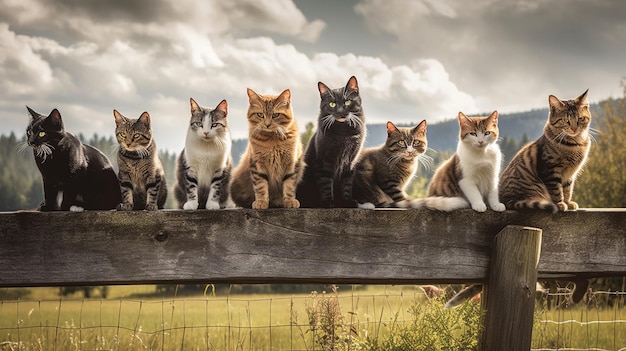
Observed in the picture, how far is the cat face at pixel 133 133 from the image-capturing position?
2928mm

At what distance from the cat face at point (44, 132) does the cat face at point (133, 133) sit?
274 millimetres

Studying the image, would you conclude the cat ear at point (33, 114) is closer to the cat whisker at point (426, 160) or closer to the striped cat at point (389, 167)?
the striped cat at point (389, 167)

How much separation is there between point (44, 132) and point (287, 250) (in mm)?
1400

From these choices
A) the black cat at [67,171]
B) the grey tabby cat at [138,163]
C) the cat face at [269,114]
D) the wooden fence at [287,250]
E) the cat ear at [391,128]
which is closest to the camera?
the wooden fence at [287,250]

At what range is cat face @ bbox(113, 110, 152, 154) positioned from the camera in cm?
293

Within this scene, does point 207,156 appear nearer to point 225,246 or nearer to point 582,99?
point 225,246

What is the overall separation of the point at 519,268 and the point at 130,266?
1695mm

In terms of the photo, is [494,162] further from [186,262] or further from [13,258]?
[13,258]

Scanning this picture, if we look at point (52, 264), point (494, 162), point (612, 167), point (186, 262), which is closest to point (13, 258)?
point (52, 264)

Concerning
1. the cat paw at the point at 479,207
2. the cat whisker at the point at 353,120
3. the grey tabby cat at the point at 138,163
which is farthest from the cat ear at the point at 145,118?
the cat paw at the point at 479,207

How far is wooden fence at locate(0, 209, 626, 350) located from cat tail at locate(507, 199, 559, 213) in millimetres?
179

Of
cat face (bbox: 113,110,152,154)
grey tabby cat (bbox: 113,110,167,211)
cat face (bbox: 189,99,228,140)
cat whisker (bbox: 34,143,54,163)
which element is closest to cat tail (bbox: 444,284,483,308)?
cat face (bbox: 189,99,228,140)

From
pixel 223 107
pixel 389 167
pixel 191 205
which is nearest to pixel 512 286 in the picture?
pixel 389 167

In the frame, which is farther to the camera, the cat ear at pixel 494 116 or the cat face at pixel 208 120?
the cat ear at pixel 494 116
